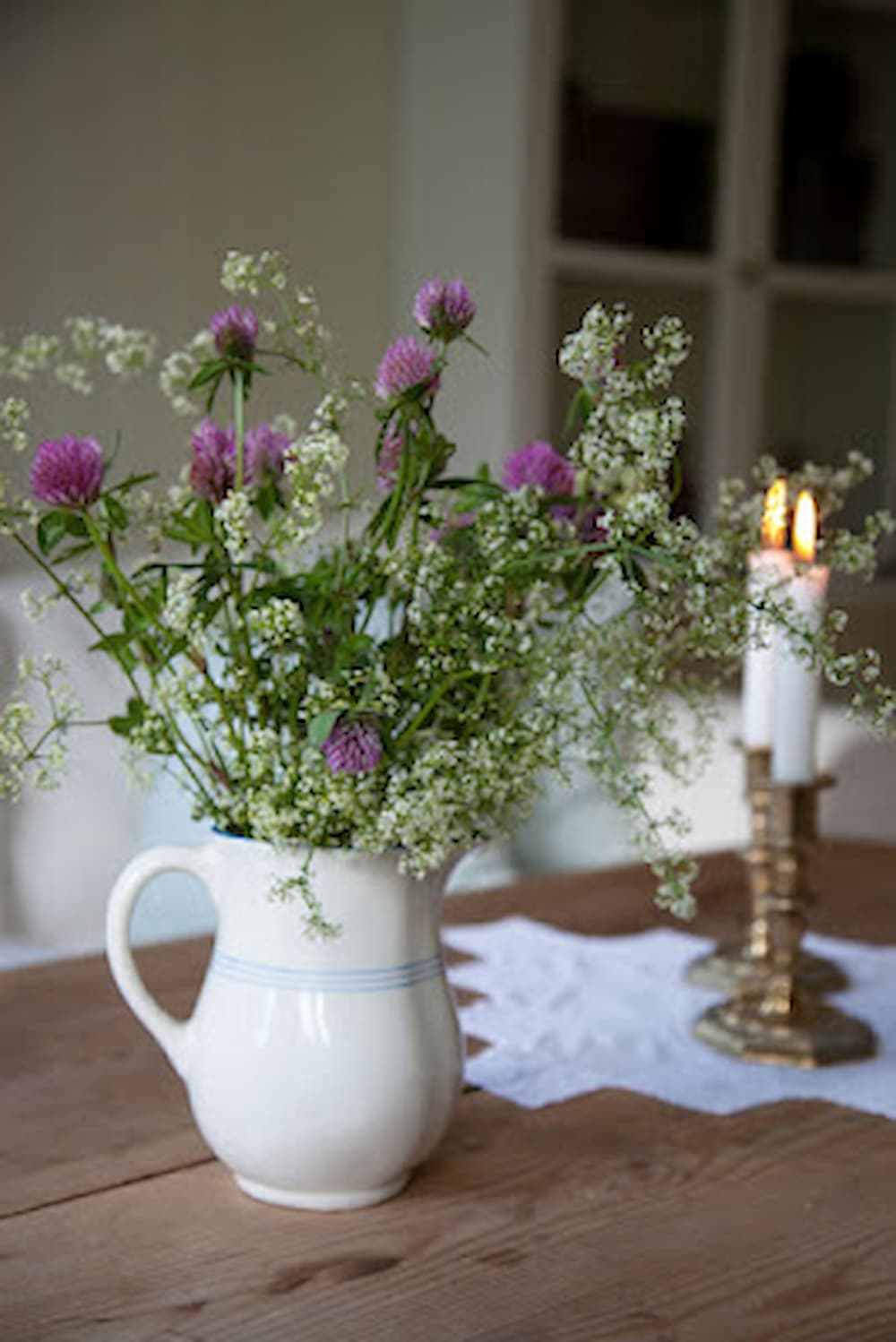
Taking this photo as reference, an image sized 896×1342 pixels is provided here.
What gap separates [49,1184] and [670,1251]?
0.94 feet

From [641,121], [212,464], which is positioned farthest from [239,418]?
[641,121]

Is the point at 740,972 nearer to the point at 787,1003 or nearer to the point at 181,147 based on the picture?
the point at 787,1003

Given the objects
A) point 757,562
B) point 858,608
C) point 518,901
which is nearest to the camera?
point 757,562

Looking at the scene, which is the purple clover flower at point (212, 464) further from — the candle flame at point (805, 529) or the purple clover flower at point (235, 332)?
the candle flame at point (805, 529)

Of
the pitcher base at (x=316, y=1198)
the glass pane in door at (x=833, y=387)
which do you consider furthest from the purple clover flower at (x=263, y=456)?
the glass pane in door at (x=833, y=387)

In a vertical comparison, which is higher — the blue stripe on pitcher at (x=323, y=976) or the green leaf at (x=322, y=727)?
the green leaf at (x=322, y=727)

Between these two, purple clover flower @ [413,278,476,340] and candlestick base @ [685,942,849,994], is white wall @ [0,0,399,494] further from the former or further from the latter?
purple clover flower @ [413,278,476,340]

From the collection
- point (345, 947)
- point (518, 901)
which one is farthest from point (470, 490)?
point (518, 901)

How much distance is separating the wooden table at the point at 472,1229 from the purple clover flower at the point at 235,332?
38 cm

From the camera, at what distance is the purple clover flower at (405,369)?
0.76 meters

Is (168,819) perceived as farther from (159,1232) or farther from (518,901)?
(159,1232)

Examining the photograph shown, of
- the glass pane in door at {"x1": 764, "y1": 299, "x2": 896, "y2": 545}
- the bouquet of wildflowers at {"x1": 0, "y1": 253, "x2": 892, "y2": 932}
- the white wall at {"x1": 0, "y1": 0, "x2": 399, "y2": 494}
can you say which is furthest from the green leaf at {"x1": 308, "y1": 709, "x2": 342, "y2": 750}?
the glass pane in door at {"x1": 764, "y1": 299, "x2": 896, "y2": 545}

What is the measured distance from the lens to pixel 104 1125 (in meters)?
0.93

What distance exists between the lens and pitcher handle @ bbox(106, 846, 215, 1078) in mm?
826
